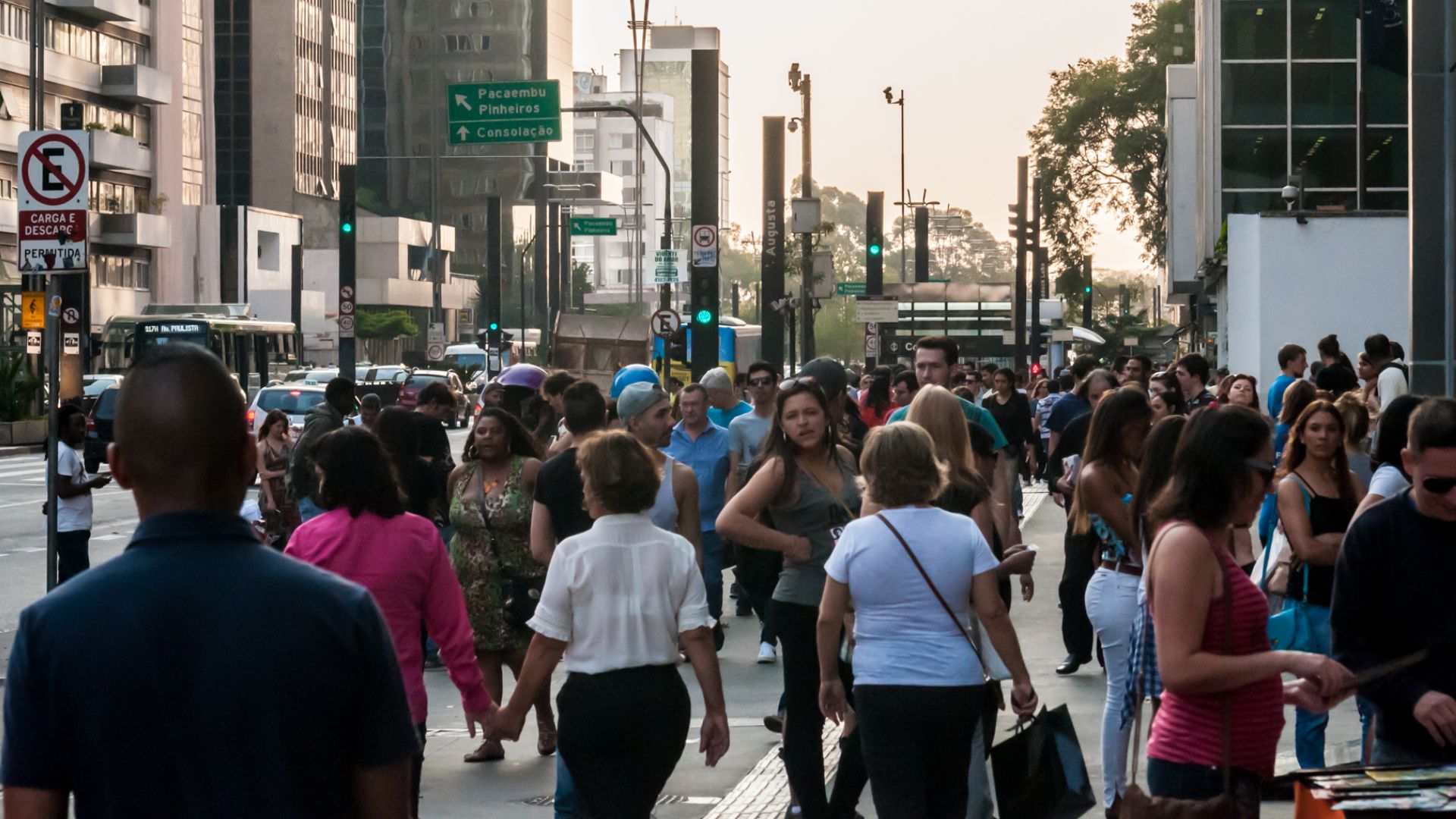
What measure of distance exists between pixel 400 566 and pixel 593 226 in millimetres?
61766

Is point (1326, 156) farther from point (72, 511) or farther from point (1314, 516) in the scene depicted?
point (1314, 516)

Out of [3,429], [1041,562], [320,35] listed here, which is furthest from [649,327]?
[320,35]

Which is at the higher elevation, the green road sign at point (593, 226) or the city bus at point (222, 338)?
the green road sign at point (593, 226)

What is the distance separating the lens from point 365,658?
112 inches

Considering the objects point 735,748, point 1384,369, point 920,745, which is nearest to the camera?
point 920,745

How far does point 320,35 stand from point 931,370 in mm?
134881

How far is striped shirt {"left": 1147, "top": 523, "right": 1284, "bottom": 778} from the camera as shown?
446 cm

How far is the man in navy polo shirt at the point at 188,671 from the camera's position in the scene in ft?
9.02

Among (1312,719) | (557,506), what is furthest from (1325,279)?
(557,506)

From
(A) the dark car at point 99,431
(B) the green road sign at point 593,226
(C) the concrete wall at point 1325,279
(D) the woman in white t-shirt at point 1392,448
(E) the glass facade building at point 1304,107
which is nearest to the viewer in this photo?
(D) the woman in white t-shirt at point 1392,448

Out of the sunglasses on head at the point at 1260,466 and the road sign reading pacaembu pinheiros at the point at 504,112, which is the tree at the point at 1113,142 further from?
the sunglasses on head at the point at 1260,466

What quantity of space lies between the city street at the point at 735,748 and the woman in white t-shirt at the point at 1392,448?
1442 mm

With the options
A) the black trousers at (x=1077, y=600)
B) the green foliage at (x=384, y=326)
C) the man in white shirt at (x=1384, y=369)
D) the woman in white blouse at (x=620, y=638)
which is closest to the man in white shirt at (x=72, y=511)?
Result: the black trousers at (x=1077, y=600)

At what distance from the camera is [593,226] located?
67.6 m
